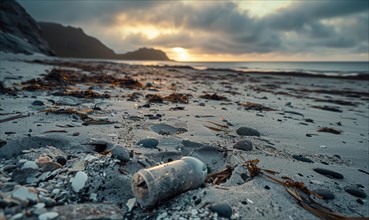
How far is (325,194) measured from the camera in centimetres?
192

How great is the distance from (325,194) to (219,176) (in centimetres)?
85

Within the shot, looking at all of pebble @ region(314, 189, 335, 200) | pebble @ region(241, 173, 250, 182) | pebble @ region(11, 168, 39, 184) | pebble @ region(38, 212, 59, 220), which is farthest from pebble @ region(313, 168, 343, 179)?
pebble @ region(11, 168, 39, 184)

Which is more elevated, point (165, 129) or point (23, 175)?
point (23, 175)

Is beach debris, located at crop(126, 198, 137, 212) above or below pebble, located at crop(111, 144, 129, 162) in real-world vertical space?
below

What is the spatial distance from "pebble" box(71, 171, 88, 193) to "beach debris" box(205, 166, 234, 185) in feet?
2.90

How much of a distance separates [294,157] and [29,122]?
3.20 meters

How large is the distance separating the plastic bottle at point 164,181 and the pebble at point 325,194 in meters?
1.03

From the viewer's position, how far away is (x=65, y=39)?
129 m

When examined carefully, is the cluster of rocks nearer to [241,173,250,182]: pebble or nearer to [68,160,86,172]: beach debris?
[68,160,86,172]: beach debris

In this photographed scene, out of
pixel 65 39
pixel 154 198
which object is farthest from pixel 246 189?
pixel 65 39

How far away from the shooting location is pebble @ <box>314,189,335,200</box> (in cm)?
191

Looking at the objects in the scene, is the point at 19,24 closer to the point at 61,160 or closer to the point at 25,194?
the point at 61,160

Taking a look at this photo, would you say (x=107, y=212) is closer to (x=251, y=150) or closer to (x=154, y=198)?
(x=154, y=198)

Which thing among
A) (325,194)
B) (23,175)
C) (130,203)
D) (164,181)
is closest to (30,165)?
(23,175)
